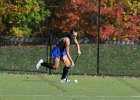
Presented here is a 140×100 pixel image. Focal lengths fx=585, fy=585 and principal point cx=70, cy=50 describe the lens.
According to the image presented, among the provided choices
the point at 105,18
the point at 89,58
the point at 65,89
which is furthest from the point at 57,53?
the point at 105,18

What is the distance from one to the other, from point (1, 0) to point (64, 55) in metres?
14.1

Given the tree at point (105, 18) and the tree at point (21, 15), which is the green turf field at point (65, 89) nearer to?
the tree at point (105, 18)

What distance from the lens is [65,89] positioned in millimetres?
16500

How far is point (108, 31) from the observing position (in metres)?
31.5

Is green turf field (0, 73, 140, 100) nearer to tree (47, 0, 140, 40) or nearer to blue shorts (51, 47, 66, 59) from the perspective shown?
blue shorts (51, 47, 66, 59)

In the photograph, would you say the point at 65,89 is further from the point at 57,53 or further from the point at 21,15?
the point at 21,15

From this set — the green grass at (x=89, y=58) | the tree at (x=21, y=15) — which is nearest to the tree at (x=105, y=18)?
the tree at (x=21, y=15)

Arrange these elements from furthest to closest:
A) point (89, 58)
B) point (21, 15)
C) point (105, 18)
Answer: point (21, 15), point (105, 18), point (89, 58)

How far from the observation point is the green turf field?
14641 mm

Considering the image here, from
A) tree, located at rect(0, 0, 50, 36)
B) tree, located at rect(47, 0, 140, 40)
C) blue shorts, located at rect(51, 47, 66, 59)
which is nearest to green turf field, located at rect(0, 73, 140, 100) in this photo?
blue shorts, located at rect(51, 47, 66, 59)

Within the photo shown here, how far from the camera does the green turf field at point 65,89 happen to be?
48.0 feet

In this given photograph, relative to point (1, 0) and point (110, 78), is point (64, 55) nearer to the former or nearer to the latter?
point (110, 78)

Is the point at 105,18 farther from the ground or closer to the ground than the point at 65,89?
closer to the ground

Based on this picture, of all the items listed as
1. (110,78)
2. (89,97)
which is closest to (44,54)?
(110,78)
